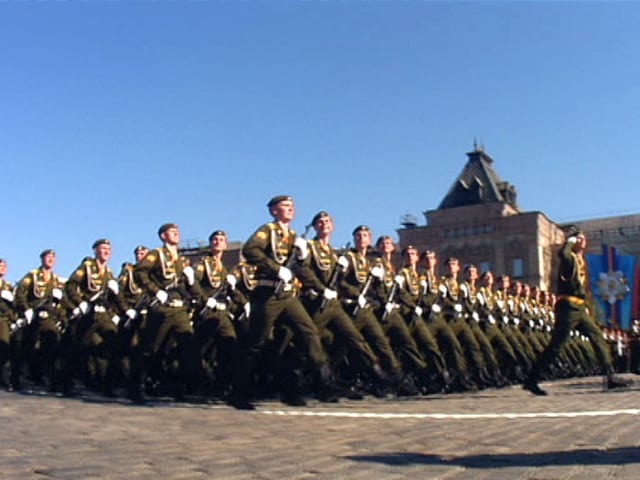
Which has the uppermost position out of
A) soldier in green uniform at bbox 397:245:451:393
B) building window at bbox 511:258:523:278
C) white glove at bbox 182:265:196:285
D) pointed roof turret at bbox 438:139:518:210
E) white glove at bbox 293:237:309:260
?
pointed roof turret at bbox 438:139:518:210

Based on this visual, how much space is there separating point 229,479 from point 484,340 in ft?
32.4

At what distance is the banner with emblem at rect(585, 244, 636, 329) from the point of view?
89.6 feet

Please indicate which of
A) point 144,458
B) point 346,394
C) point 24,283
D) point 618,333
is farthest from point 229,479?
point 618,333

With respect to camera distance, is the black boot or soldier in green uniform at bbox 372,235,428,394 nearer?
soldier in green uniform at bbox 372,235,428,394

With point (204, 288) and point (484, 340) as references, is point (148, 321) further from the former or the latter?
point (484, 340)

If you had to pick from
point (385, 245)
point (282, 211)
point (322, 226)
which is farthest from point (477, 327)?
point (282, 211)

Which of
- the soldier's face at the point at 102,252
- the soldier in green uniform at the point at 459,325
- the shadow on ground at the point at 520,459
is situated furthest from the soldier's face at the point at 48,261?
the shadow on ground at the point at 520,459

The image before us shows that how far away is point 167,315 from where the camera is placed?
9633 millimetres

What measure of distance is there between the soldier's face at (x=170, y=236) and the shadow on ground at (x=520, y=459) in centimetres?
607

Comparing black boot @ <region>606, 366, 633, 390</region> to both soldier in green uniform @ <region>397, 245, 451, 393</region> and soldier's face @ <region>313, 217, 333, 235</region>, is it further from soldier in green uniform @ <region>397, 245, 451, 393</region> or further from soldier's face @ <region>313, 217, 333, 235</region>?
soldier's face @ <region>313, 217, 333, 235</region>

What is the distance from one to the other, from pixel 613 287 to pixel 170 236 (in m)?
21.3

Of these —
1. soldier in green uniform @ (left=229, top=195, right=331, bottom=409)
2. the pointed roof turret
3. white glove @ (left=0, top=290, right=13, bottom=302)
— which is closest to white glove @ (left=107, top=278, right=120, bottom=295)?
white glove @ (left=0, top=290, right=13, bottom=302)

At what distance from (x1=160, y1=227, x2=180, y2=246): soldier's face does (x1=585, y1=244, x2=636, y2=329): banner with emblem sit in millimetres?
19871

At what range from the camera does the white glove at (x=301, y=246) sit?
348 inches
